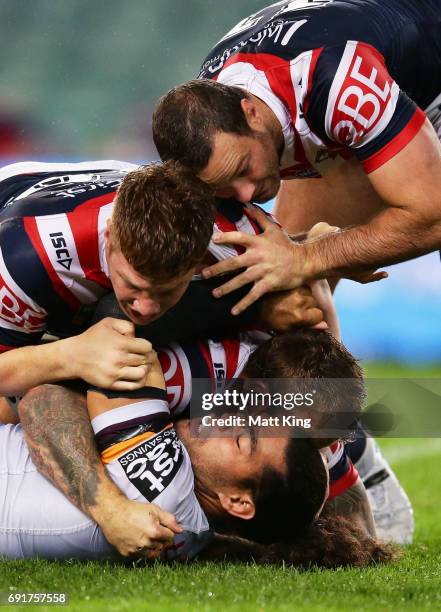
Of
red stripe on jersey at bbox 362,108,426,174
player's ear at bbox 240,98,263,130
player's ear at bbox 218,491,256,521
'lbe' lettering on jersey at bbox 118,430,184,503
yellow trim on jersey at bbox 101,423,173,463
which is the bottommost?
player's ear at bbox 218,491,256,521

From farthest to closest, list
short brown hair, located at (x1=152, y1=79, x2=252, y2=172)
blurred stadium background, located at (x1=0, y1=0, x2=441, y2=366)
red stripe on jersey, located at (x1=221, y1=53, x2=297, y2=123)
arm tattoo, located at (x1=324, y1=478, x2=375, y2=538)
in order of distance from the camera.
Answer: blurred stadium background, located at (x1=0, y1=0, x2=441, y2=366), arm tattoo, located at (x1=324, y1=478, x2=375, y2=538), red stripe on jersey, located at (x1=221, y1=53, x2=297, y2=123), short brown hair, located at (x1=152, y1=79, x2=252, y2=172)

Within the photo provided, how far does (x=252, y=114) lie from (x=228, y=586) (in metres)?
1.77

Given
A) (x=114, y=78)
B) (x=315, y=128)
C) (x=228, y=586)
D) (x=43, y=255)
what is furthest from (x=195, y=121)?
(x=114, y=78)

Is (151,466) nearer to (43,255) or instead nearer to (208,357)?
(208,357)

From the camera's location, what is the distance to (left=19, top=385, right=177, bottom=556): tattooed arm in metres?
3.16

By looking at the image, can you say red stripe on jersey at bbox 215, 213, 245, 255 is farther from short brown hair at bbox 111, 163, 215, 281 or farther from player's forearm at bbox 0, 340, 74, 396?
player's forearm at bbox 0, 340, 74, 396

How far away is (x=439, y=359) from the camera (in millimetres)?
12109

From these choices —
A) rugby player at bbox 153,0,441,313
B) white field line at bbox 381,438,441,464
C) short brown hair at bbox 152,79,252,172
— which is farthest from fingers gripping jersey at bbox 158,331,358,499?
white field line at bbox 381,438,441,464

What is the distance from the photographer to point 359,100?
11.9 ft

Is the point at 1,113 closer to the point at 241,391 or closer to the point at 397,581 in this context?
the point at 241,391

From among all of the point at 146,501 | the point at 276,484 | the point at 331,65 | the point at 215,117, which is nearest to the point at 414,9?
the point at 331,65

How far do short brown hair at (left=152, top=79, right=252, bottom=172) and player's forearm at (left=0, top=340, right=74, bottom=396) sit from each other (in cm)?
82

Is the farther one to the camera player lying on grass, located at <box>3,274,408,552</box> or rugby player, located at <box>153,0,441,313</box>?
rugby player, located at <box>153,0,441,313</box>

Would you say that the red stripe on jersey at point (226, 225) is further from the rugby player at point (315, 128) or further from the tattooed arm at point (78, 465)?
the tattooed arm at point (78, 465)
